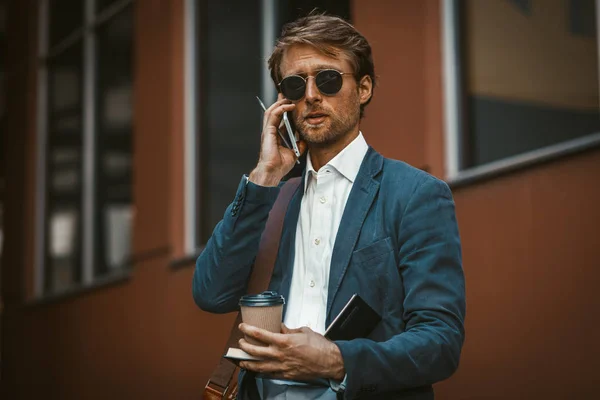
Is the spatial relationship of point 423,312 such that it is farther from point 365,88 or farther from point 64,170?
point 64,170

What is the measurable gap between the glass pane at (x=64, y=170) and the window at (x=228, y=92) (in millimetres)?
2915

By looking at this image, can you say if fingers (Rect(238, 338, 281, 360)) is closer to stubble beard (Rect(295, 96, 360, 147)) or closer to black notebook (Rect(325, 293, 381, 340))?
black notebook (Rect(325, 293, 381, 340))

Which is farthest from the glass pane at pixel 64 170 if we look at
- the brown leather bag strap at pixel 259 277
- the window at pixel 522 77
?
the brown leather bag strap at pixel 259 277

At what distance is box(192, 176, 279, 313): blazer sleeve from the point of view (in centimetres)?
277

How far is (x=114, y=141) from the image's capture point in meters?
9.28

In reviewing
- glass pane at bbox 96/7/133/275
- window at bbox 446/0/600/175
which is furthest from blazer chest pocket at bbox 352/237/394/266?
glass pane at bbox 96/7/133/275

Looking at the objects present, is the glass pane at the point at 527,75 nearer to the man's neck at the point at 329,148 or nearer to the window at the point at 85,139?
the man's neck at the point at 329,148

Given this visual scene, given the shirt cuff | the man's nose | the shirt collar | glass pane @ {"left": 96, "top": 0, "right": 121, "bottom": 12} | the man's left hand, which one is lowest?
the shirt cuff

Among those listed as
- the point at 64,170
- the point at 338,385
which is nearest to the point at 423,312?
the point at 338,385

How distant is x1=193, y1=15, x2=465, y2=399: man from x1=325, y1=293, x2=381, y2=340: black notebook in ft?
0.22

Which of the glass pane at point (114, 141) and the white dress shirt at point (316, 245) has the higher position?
the glass pane at point (114, 141)

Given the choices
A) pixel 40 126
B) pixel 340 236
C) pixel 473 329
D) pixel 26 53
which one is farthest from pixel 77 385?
pixel 340 236

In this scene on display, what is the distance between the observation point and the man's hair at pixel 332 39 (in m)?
2.86

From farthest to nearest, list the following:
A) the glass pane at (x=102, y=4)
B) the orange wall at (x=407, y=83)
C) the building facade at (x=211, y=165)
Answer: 1. the glass pane at (x=102, y=4)
2. the orange wall at (x=407, y=83)
3. the building facade at (x=211, y=165)
